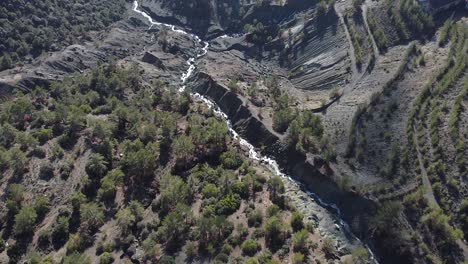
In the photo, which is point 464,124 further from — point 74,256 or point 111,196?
point 74,256

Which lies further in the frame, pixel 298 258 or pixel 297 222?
pixel 297 222

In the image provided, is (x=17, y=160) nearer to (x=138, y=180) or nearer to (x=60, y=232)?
(x=60, y=232)

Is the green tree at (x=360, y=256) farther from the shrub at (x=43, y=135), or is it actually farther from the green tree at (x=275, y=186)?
the shrub at (x=43, y=135)

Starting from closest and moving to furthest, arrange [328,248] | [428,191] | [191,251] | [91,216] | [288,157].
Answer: [191,251] < [328,248] < [91,216] < [428,191] < [288,157]

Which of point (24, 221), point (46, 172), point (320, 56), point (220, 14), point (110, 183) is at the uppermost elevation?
point (320, 56)

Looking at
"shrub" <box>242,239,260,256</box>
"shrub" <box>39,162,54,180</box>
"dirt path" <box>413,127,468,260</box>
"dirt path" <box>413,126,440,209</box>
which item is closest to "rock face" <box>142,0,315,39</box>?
"dirt path" <box>413,126,440,209</box>

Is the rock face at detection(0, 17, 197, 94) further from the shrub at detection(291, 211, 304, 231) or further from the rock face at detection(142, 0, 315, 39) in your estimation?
the shrub at detection(291, 211, 304, 231)

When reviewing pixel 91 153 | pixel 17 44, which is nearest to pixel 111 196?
pixel 91 153

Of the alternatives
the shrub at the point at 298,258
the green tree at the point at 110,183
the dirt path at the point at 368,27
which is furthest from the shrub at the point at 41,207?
the dirt path at the point at 368,27

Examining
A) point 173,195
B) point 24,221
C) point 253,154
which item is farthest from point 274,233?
point 24,221
